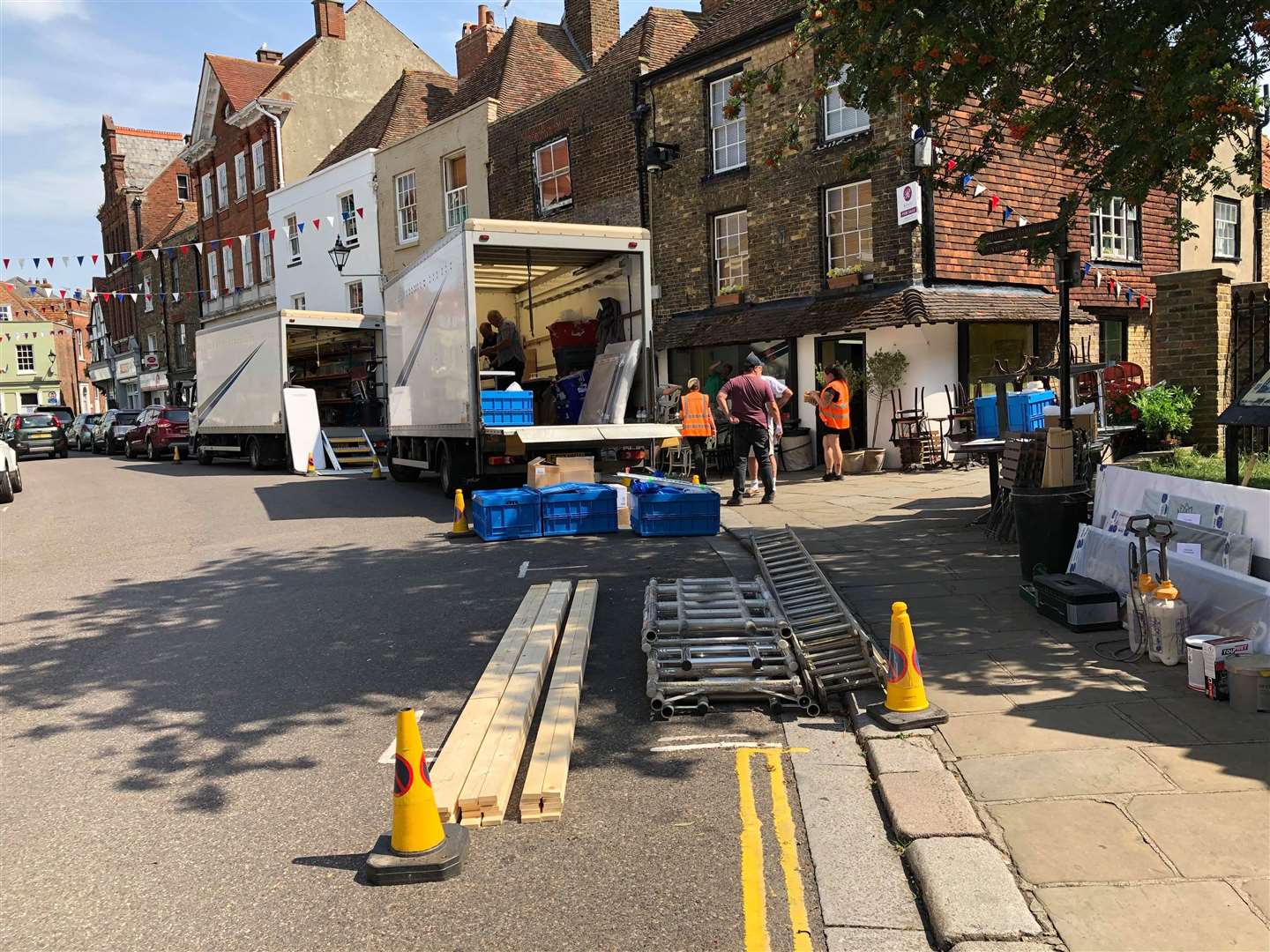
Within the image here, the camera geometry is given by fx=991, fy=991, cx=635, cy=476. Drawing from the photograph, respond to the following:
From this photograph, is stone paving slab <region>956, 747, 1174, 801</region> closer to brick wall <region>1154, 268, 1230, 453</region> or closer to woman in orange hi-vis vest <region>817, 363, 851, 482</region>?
brick wall <region>1154, 268, 1230, 453</region>

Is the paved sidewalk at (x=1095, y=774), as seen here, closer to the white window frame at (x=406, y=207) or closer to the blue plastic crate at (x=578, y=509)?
the blue plastic crate at (x=578, y=509)

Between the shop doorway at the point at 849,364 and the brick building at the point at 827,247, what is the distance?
0.11 feet

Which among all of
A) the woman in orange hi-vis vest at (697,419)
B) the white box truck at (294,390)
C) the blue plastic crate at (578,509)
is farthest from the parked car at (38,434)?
the blue plastic crate at (578,509)

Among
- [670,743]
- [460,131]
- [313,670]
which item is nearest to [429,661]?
[313,670]

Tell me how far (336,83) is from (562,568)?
30.9m

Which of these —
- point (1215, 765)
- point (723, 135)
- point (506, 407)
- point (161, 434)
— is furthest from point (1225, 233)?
point (161, 434)

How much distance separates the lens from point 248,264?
3612cm

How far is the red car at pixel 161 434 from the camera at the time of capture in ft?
96.2

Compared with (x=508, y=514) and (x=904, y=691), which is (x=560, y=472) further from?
(x=904, y=691)

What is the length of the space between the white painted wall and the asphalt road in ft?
68.0

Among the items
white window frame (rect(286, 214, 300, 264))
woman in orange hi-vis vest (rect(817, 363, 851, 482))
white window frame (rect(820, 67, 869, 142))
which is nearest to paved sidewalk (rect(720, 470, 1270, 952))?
woman in orange hi-vis vest (rect(817, 363, 851, 482))

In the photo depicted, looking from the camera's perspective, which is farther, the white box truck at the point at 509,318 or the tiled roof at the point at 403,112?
the tiled roof at the point at 403,112

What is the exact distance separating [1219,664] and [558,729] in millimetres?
3084

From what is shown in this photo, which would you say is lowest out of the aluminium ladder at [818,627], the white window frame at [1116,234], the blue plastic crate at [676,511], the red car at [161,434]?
the aluminium ladder at [818,627]
